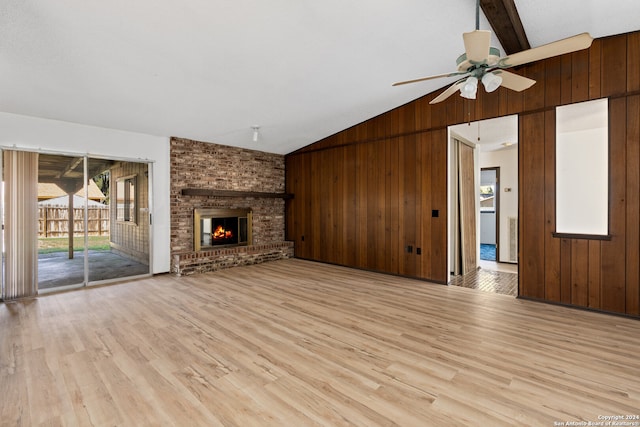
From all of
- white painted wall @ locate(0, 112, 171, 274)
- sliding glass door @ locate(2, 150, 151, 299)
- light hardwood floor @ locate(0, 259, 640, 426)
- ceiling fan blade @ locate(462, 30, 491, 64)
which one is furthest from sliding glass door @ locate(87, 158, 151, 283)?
ceiling fan blade @ locate(462, 30, 491, 64)

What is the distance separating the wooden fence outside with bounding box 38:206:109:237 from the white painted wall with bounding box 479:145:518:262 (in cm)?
815

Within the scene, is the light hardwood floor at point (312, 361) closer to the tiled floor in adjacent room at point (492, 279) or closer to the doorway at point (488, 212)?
the tiled floor in adjacent room at point (492, 279)

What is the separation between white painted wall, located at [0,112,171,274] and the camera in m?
4.24

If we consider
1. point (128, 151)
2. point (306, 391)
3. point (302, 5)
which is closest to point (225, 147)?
point (128, 151)

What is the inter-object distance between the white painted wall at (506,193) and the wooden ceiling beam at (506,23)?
3888 millimetres

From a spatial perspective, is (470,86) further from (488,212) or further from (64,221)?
(488,212)

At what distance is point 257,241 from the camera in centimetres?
703

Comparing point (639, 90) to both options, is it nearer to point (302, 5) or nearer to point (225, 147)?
point (302, 5)

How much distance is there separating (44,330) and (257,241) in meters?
4.19

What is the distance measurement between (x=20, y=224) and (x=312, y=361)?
468 centimetres

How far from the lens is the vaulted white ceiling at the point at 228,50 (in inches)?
107

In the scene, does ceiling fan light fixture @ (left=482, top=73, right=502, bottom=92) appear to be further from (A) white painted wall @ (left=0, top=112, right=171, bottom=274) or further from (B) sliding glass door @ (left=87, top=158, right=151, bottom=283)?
(B) sliding glass door @ (left=87, top=158, right=151, bottom=283)

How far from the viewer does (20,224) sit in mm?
4297

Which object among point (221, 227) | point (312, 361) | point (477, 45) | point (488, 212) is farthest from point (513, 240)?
point (221, 227)
